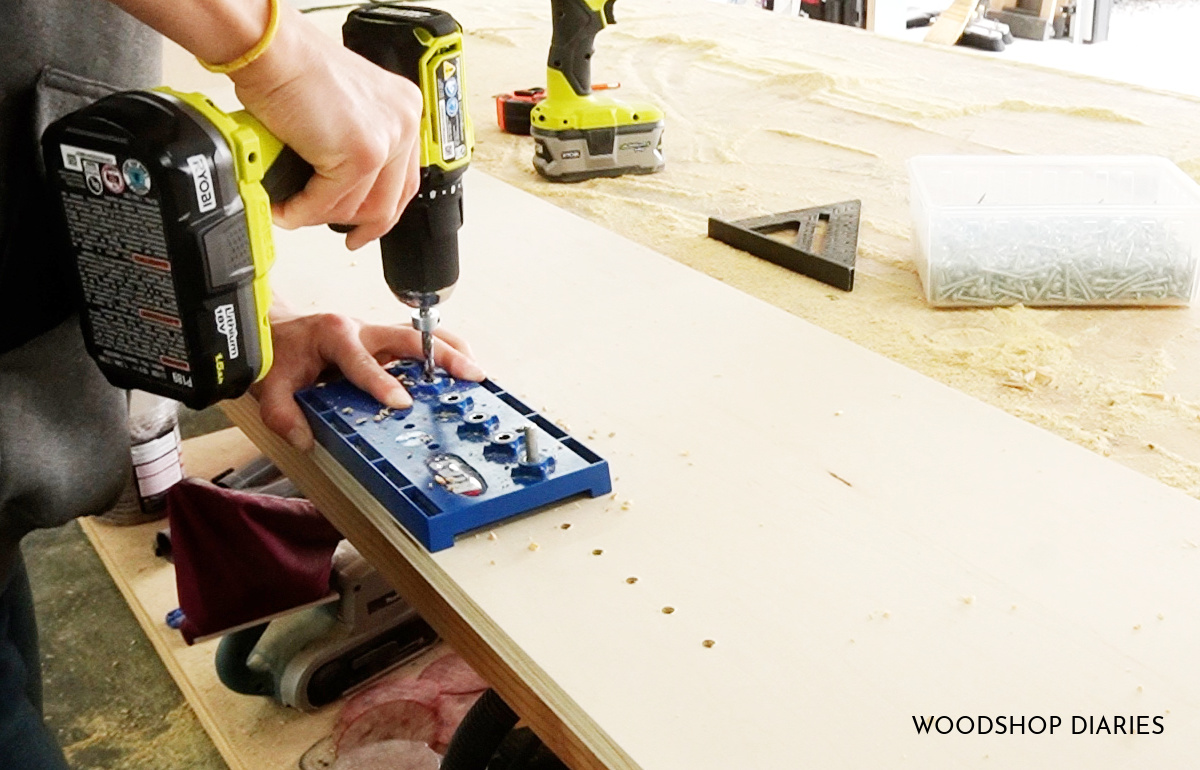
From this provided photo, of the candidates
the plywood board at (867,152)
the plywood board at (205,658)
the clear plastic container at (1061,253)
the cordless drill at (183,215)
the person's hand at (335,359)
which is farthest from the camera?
the plywood board at (205,658)

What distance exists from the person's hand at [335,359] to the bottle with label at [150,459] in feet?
3.00

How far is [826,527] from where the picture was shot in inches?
36.4

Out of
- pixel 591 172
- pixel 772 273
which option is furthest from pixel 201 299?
pixel 591 172

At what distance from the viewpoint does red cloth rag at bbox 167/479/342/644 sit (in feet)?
5.04

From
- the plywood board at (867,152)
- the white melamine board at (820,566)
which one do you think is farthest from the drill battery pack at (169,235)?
the plywood board at (867,152)

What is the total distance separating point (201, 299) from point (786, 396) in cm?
57

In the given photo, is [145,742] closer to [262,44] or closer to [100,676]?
[100,676]

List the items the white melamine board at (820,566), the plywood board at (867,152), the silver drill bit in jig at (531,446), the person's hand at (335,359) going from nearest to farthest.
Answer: the white melamine board at (820,566) → the silver drill bit in jig at (531,446) → the person's hand at (335,359) → the plywood board at (867,152)

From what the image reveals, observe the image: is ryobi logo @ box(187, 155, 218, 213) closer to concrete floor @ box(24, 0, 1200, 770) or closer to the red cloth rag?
the red cloth rag

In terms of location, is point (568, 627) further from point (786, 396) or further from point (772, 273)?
point (772, 273)

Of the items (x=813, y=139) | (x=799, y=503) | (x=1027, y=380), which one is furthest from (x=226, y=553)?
(x=813, y=139)

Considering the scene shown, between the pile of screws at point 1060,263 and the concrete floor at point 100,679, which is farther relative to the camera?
the concrete floor at point 100,679

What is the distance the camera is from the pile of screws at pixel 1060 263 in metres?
1.33

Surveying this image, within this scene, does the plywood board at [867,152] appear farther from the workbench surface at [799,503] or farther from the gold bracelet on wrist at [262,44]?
the gold bracelet on wrist at [262,44]
